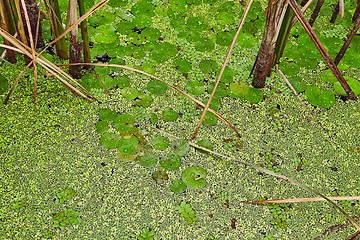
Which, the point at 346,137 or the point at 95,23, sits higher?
the point at 95,23

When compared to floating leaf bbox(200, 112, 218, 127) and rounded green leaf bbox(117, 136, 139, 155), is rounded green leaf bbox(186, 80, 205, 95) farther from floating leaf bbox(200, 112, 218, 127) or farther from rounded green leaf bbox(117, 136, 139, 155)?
rounded green leaf bbox(117, 136, 139, 155)

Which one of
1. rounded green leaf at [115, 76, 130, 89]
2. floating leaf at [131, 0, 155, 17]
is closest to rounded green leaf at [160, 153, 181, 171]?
rounded green leaf at [115, 76, 130, 89]

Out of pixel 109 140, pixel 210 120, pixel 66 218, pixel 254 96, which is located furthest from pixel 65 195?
pixel 254 96

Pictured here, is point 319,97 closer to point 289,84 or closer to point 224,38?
point 289,84

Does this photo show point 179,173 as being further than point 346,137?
No

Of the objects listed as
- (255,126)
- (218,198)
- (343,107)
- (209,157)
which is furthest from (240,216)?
(343,107)

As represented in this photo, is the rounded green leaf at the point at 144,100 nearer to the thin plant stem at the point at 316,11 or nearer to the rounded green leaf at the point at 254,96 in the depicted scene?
the rounded green leaf at the point at 254,96

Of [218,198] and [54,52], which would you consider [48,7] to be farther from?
[218,198]

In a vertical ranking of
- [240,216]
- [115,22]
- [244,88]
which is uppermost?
[115,22]

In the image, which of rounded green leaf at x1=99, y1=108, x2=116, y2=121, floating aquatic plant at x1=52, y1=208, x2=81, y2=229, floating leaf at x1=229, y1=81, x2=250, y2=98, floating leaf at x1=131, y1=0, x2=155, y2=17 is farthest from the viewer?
floating leaf at x1=131, y1=0, x2=155, y2=17

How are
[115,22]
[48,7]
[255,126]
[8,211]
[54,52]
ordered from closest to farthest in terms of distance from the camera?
[8,211] → [48,7] → [255,126] → [54,52] → [115,22]
